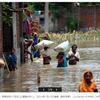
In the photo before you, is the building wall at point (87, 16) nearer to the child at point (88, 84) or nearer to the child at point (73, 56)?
the child at point (73, 56)

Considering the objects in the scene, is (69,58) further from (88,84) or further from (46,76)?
(88,84)

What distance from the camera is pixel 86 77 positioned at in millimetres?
7676

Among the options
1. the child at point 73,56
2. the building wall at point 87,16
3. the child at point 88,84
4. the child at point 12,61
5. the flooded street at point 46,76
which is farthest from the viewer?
the building wall at point 87,16

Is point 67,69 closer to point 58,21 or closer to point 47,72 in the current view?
point 47,72

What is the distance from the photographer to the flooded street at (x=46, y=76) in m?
11.3

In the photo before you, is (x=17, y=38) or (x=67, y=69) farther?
(x=17, y=38)

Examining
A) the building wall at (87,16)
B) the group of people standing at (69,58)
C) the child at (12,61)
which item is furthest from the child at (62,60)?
the building wall at (87,16)

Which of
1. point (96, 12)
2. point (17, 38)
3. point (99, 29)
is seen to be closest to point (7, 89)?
point (17, 38)

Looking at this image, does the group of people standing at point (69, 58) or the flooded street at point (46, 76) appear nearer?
the flooded street at point (46, 76)

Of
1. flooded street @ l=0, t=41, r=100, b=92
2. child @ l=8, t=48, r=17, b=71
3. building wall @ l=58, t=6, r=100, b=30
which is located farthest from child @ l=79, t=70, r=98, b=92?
building wall @ l=58, t=6, r=100, b=30

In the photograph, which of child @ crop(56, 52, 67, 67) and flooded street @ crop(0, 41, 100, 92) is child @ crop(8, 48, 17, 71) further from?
child @ crop(56, 52, 67, 67)

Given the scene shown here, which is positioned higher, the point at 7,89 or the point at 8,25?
the point at 8,25

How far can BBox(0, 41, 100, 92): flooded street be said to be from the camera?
37.0 feet
